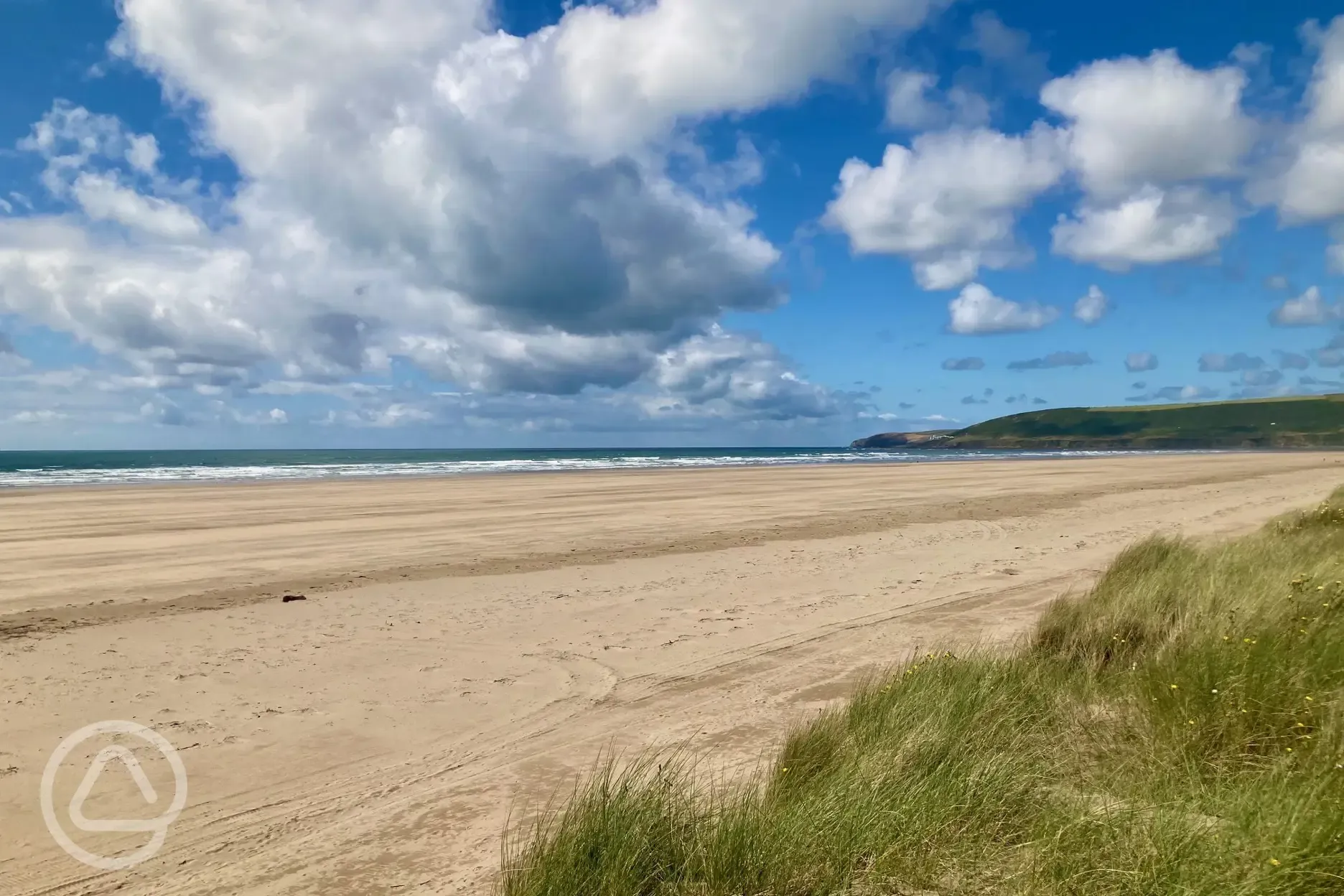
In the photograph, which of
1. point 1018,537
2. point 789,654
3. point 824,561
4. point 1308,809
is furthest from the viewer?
point 1018,537

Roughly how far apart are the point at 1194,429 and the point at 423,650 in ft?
649

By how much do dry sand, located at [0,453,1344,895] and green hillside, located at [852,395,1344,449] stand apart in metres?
146

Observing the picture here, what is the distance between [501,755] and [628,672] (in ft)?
7.48

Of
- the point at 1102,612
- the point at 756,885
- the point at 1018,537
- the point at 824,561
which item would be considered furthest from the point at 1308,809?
the point at 1018,537

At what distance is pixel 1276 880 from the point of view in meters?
3.14

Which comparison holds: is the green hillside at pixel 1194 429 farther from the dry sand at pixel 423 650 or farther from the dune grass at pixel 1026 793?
the dune grass at pixel 1026 793

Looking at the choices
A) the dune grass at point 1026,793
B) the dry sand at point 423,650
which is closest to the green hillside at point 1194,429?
the dry sand at point 423,650

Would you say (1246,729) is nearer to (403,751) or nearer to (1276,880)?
(1276,880)

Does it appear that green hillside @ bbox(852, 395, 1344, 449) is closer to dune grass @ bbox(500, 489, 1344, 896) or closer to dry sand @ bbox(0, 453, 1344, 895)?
dry sand @ bbox(0, 453, 1344, 895)

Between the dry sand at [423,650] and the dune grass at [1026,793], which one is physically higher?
the dune grass at [1026,793]

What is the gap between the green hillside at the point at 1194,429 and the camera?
142 meters

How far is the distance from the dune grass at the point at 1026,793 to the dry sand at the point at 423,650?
0.95 m

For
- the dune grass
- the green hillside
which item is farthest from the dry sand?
the green hillside

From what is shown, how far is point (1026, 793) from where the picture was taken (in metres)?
4.17
